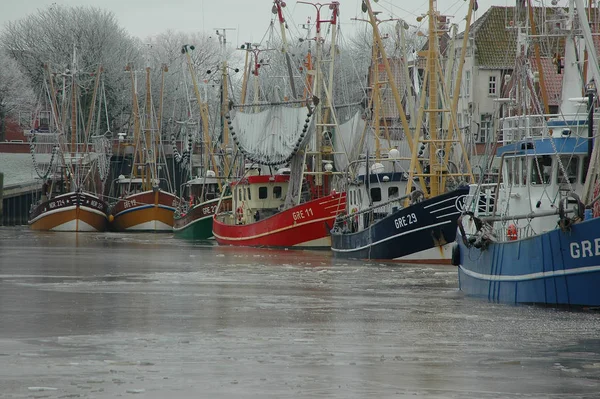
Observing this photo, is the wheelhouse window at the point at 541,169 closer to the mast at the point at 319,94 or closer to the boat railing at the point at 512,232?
the boat railing at the point at 512,232

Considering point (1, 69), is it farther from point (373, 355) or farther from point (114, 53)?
point (373, 355)

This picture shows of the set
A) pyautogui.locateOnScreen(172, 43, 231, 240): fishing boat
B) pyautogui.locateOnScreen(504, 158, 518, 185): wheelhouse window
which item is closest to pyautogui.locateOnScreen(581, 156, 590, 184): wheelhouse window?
pyautogui.locateOnScreen(504, 158, 518, 185): wheelhouse window

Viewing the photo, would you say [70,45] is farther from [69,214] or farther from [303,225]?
[303,225]

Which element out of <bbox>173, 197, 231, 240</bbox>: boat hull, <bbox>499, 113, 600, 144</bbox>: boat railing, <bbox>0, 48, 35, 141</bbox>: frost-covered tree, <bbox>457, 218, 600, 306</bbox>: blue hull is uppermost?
<bbox>0, 48, 35, 141</bbox>: frost-covered tree

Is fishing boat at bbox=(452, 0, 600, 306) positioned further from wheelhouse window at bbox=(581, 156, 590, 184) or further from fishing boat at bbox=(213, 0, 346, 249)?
fishing boat at bbox=(213, 0, 346, 249)

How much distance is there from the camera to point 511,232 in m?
25.5

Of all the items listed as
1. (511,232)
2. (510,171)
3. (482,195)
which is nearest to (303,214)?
(482,195)

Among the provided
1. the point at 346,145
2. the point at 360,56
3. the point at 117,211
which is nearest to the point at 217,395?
the point at 346,145

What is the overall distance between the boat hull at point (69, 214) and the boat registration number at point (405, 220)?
4386cm

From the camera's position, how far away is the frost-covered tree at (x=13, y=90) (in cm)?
10629

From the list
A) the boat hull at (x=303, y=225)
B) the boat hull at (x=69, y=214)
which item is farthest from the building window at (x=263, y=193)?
the boat hull at (x=69, y=214)

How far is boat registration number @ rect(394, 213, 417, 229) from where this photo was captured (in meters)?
39.8

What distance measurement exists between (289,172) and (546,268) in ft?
121

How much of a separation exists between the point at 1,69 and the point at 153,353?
305 ft
